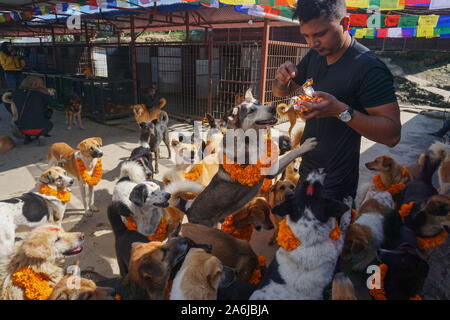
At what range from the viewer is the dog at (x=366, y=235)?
254 centimetres

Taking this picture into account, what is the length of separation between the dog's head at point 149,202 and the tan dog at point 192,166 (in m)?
0.75

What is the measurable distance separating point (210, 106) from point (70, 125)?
5089 millimetres

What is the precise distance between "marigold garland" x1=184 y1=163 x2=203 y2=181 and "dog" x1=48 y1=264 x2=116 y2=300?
2225mm

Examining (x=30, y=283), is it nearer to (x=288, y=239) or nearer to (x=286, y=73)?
(x=288, y=239)

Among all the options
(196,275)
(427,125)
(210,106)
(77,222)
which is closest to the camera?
(196,275)

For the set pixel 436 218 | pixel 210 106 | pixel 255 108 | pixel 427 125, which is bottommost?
pixel 427 125

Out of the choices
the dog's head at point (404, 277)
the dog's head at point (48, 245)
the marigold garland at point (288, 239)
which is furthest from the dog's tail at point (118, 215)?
the dog's head at point (404, 277)

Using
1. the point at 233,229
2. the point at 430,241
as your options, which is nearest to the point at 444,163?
the point at 430,241

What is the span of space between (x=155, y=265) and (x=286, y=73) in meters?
2.05

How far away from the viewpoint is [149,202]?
127 inches

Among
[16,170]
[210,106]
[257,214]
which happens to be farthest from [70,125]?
[257,214]

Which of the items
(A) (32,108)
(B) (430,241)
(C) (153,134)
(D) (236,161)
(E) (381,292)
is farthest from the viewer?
(A) (32,108)
